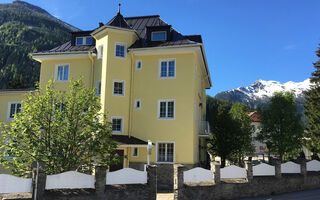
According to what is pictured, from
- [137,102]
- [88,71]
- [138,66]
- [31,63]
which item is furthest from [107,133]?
[31,63]

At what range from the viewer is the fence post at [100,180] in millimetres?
12311

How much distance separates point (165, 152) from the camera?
2047cm

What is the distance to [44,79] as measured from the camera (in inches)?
953

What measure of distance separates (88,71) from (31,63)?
142 meters

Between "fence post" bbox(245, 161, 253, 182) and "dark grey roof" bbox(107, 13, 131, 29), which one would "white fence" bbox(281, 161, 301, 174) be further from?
"dark grey roof" bbox(107, 13, 131, 29)

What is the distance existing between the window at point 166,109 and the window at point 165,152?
2.14 m

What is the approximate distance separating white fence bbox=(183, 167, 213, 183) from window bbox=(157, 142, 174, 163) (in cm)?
577

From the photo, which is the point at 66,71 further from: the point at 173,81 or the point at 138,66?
the point at 173,81

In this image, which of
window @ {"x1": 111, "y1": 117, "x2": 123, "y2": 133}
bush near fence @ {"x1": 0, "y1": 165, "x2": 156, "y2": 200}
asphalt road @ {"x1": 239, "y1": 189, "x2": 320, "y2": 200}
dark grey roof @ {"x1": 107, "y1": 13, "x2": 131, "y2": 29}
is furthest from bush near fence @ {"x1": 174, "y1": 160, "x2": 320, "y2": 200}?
dark grey roof @ {"x1": 107, "y1": 13, "x2": 131, "y2": 29}

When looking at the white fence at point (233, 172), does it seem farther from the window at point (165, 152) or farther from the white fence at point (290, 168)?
the window at point (165, 152)

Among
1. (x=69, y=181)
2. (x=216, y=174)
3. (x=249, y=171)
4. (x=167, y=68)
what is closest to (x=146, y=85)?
(x=167, y=68)

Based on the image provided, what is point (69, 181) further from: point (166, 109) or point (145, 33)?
point (145, 33)

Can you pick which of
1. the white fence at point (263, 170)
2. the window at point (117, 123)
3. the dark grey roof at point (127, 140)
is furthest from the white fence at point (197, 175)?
the window at point (117, 123)

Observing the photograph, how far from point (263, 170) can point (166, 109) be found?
8.34m
